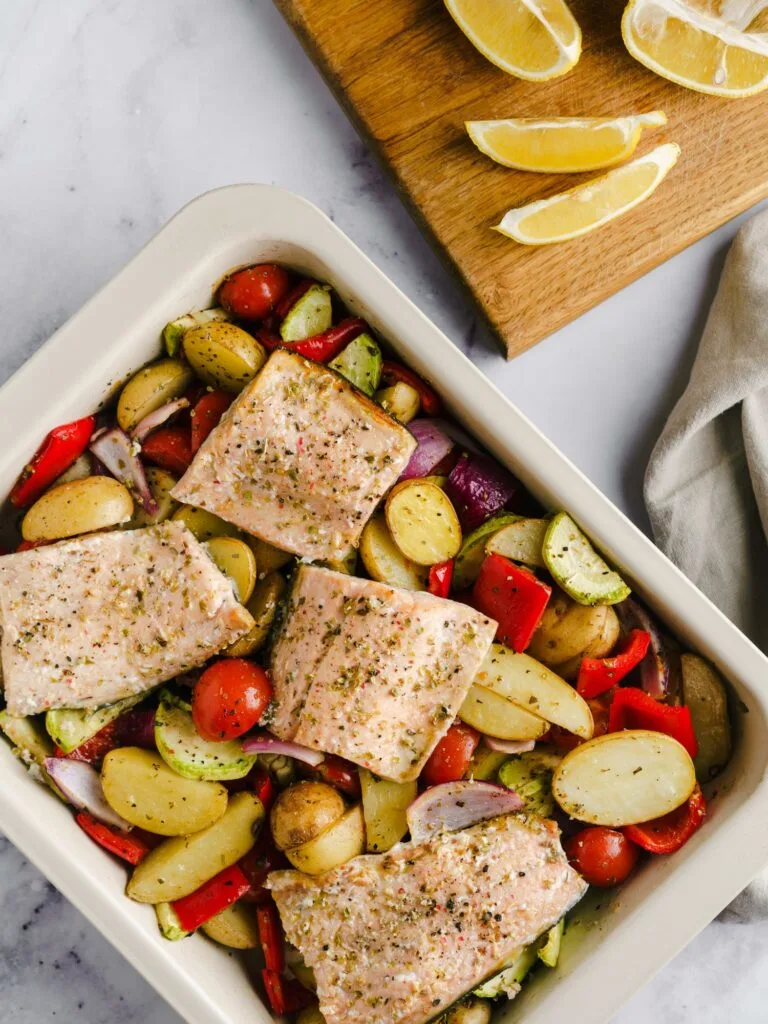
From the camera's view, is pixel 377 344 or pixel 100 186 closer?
pixel 377 344

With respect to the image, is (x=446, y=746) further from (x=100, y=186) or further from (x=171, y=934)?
(x=100, y=186)

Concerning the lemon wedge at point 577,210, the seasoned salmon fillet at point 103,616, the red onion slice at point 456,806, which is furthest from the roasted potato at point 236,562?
the lemon wedge at point 577,210

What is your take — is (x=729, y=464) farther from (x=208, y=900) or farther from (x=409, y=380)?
→ (x=208, y=900)

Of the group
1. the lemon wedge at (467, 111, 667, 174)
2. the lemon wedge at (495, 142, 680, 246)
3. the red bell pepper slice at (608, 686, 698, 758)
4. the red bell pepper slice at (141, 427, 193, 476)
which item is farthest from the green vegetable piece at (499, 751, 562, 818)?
the lemon wedge at (467, 111, 667, 174)

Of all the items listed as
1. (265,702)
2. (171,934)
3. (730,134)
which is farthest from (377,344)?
(171,934)

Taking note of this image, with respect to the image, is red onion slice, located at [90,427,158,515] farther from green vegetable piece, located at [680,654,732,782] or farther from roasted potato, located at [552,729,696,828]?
green vegetable piece, located at [680,654,732,782]

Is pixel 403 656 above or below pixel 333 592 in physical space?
below

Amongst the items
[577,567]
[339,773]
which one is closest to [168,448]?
[339,773]
